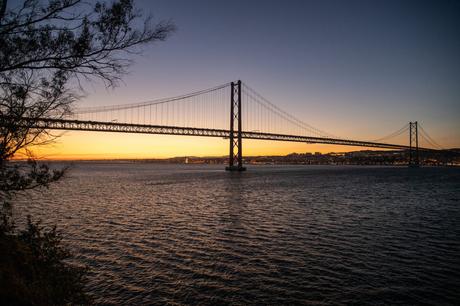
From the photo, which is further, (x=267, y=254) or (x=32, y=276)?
(x=267, y=254)

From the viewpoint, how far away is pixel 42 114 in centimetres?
596

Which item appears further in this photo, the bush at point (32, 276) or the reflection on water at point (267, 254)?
the reflection on water at point (267, 254)

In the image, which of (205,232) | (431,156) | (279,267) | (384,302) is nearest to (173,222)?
(205,232)

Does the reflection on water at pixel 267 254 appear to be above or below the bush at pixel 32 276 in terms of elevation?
below

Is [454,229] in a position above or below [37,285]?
below

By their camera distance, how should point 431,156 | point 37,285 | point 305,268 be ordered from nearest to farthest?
point 37,285, point 305,268, point 431,156

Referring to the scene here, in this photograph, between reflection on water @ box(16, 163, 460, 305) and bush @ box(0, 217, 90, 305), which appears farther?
reflection on water @ box(16, 163, 460, 305)

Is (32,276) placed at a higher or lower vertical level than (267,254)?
higher

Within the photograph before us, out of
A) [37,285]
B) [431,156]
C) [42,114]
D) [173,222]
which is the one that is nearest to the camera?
[37,285]

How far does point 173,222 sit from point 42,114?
11.9 meters

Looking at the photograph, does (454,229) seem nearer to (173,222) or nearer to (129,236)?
(173,222)

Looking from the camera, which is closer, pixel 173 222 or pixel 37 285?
pixel 37 285

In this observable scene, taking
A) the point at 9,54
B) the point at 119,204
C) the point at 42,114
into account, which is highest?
the point at 9,54

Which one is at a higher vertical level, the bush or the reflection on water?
the bush
